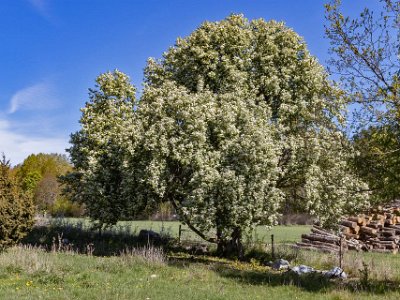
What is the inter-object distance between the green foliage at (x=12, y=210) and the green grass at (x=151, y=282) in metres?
3.31

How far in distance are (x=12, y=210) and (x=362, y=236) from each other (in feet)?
94.3

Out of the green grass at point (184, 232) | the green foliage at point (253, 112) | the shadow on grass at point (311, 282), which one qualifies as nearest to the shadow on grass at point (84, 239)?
the green grass at point (184, 232)

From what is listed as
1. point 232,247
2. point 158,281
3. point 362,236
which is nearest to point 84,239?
point 232,247

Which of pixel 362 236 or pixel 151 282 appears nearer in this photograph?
pixel 151 282

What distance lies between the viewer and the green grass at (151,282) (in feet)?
46.1

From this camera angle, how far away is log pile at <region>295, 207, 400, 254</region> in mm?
34969

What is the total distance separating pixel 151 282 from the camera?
16.0 meters

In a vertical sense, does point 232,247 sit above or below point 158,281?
above

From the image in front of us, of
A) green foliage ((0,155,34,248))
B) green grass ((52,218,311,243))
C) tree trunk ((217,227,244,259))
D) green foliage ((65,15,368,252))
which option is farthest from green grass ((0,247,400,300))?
green grass ((52,218,311,243))

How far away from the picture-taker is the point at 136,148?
928 inches

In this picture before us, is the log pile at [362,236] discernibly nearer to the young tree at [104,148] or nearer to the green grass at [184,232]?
the green grass at [184,232]

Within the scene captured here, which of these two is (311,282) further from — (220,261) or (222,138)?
(222,138)

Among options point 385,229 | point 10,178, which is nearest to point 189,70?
point 10,178

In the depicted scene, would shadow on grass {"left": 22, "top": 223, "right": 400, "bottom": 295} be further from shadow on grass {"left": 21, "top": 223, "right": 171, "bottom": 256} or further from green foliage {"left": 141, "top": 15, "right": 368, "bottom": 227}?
green foliage {"left": 141, "top": 15, "right": 368, "bottom": 227}
